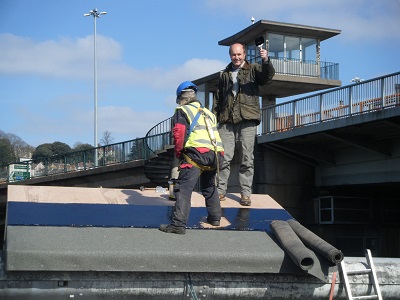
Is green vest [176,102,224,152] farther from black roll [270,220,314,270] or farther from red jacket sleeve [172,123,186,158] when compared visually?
black roll [270,220,314,270]

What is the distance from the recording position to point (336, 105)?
80.6 ft

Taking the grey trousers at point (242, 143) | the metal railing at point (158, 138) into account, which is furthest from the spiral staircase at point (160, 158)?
the grey trousers at point (242, 143)

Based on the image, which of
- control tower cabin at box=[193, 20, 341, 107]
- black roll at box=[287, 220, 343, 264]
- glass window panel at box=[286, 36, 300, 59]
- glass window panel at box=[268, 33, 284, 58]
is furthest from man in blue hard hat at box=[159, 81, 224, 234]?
glass window panel at box=[286, 36, 300, 59]

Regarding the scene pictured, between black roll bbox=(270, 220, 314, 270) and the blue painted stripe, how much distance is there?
43cm

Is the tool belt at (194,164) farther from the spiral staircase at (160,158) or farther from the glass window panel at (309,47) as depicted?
the glass window panel at (309,47)

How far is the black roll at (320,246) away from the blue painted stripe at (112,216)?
0.59 meters

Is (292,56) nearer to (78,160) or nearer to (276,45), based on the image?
(276,45)

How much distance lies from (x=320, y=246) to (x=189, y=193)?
154 cm

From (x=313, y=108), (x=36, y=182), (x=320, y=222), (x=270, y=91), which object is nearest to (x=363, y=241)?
(x=320, y=222)

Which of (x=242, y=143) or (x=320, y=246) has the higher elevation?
(x=242, y=143)

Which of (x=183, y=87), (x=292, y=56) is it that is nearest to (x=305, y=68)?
(x=292, y=56)

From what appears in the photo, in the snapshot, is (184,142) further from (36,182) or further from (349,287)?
(36,182)

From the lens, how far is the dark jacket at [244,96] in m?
9.73

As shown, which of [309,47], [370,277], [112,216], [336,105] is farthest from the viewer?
[309,47]
